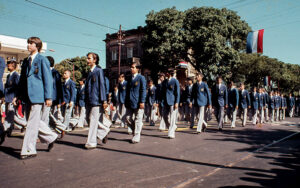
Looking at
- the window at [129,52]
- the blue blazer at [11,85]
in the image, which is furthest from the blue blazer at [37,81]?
the window at [129,52]

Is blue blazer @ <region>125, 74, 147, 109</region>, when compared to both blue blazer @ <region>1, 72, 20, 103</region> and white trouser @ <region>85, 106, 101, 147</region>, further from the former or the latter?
blue blazer @ <region>1, 72, 20, 103</region>

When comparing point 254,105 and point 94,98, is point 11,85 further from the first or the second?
point 254,105

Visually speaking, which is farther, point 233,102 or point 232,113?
point 232,113

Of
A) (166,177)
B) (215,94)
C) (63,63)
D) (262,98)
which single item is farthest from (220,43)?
(63,63)

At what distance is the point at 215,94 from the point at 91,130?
21.4ft

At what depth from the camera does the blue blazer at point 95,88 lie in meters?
5.98

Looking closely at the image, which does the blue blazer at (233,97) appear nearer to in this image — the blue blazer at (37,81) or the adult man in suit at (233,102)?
the adult man in suit at (233,102)

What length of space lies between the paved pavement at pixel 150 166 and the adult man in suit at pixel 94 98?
0.34 meters

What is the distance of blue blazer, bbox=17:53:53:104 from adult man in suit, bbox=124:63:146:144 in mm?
2599

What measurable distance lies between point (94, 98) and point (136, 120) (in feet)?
5.06

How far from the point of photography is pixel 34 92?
16.0 feet

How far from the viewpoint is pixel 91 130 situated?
5.88m

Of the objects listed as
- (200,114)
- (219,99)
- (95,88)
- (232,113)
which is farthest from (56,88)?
(232,113)

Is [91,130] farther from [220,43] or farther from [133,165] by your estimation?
[220,43]
